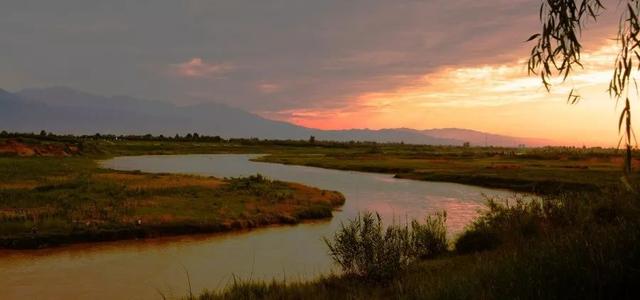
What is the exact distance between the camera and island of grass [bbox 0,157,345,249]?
79.1 ft

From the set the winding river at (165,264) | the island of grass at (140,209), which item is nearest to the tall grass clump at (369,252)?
the winding river at (165,264)

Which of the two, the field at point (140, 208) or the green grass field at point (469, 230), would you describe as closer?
the green grass field at point (469, 230)

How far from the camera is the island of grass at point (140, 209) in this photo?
24114mm

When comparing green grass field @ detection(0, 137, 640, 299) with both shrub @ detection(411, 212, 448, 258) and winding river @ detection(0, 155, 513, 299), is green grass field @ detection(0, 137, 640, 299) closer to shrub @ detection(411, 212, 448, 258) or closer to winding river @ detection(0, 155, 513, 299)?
shrub @ detection(411, 212, 448, 258)

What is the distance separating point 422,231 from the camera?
19281 mm

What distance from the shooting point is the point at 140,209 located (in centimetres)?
2894

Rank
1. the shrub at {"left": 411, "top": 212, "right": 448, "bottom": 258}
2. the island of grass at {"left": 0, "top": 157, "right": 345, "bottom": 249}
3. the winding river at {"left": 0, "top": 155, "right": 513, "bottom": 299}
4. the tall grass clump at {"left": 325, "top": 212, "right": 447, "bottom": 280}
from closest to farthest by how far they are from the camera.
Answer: the tall grass clump at {"left": 325, "top": 212, "right": 447, "bottom": 280}, the winding river at {"left": 0, "top": 155, "right": 513, "bottom": 299}, the shrub at {"left": 411, "top": 212, "right": 448, "bottom": 258}, the island of grass at {"left": 0, "top": 157, "right": 345, "bottom": 249}

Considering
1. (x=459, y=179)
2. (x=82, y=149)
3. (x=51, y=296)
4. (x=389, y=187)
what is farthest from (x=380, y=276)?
(x=82, y=149)

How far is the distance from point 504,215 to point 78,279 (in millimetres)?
15731

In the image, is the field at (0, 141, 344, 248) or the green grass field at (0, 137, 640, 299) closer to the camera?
the green grass field at (0, 137, 640, 299)

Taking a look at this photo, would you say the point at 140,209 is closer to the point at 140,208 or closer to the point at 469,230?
the point at 140,208

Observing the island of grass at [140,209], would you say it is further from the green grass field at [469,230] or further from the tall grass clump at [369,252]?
the tall grass clump at [369,252]

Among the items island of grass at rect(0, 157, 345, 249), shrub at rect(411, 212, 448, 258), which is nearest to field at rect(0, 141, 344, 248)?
island of grass at rect(0, 157, 345, 249)

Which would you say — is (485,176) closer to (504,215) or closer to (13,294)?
(504,215)
